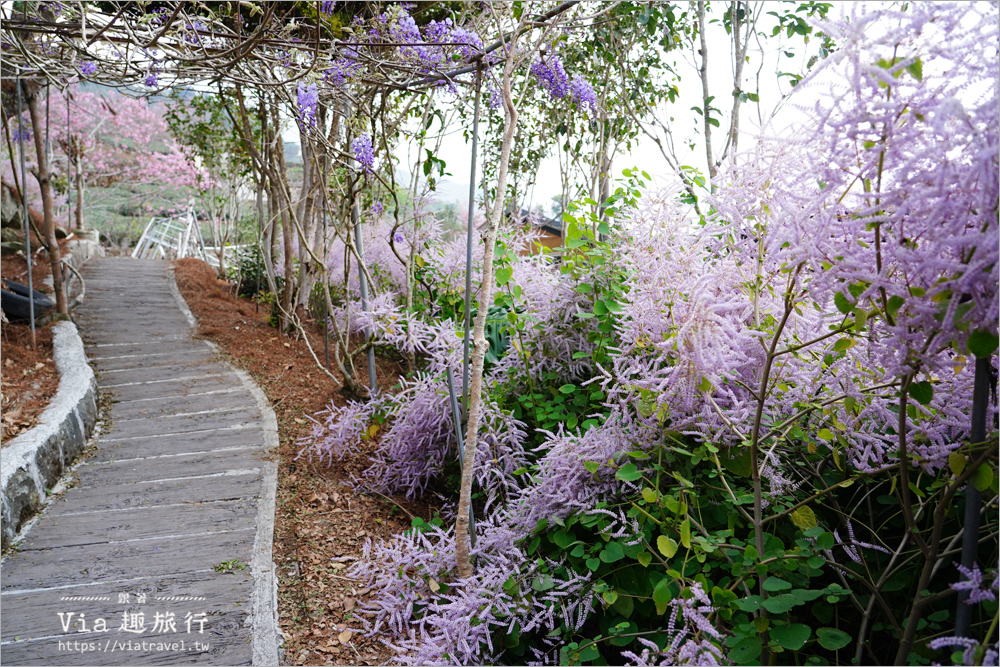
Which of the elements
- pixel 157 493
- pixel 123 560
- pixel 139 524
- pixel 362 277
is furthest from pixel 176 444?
pixel 362 277

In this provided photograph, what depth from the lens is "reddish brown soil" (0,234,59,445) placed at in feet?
11.3

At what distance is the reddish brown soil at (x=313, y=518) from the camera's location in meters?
2.37

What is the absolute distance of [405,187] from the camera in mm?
4629

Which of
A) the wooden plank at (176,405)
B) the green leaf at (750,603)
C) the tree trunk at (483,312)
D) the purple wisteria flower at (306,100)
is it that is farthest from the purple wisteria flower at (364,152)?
the green leaf at (750,603)

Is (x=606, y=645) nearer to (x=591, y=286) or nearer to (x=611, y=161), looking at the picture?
(x=591, y=286)

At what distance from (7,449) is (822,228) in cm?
354

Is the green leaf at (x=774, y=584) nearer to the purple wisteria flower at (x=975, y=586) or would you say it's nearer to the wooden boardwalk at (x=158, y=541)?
the purple wisteria flower at (x=975, y=586)

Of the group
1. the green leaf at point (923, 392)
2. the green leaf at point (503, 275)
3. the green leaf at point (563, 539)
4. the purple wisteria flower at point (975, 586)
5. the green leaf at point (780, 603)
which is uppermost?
the green leaf at point (503, 275)

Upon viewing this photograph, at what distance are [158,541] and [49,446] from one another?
38.7 inches

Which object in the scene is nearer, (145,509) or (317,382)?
(145,509)

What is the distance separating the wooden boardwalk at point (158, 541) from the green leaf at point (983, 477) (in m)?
2.11

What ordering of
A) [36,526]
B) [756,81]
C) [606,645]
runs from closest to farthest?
[606,645], [36,526], [756,81]

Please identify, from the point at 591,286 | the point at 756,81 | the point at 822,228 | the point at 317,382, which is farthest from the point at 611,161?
the point at 822,228

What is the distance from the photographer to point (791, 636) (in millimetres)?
1359
